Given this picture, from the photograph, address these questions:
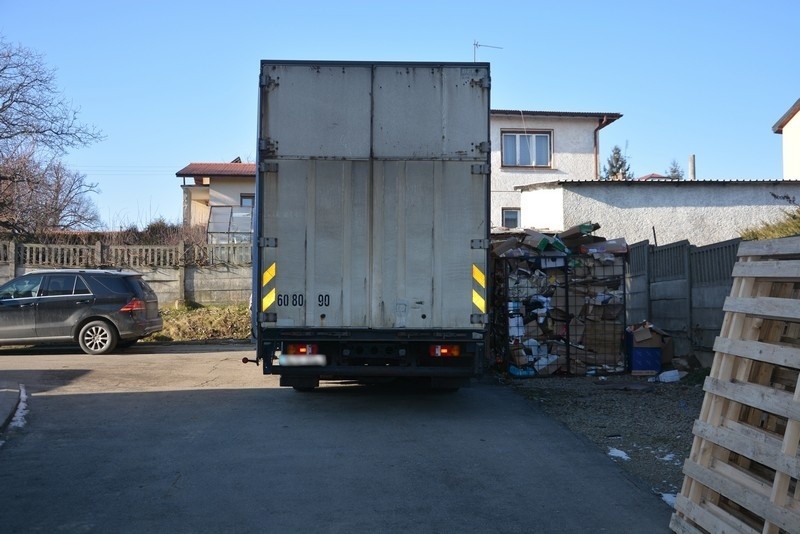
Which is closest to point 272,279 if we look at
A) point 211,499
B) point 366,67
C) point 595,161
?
point 366,67

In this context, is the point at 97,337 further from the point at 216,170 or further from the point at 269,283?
the point at 216,170

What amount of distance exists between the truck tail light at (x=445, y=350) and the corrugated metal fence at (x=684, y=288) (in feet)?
14.9

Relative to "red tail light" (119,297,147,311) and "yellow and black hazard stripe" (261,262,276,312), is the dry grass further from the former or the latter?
"yellow and black hazard stripe" (261,262,276,312)

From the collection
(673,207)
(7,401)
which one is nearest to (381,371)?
(7,401)

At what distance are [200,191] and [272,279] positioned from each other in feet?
113

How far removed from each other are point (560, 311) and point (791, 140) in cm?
2631

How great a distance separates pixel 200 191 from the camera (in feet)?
136

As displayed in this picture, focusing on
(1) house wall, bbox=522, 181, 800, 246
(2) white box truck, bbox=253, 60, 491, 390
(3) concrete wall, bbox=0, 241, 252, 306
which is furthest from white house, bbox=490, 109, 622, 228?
(2) white box truck, bbox=253, 60, 491, 390

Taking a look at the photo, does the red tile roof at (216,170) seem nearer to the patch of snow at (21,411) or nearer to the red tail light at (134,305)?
the red tail light at (134,305)

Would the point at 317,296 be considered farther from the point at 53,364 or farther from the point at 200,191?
the point at 200,191

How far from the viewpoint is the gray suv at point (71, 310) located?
599 inches

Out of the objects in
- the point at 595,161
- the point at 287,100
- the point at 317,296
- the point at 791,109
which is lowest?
the point at 317,296

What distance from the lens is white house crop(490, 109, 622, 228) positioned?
2738cm

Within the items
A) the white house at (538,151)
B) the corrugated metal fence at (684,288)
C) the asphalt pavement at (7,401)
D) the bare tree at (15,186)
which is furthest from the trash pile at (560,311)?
the bare tree at (15,186)
